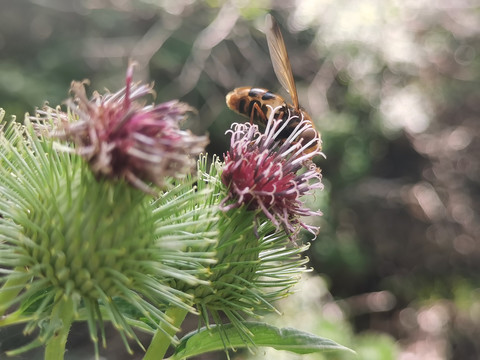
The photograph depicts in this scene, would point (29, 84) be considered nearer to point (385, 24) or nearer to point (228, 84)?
point (228, 84)

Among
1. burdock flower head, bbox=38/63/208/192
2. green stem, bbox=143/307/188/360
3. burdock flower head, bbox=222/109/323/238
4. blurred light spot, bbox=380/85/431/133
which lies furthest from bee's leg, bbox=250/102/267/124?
blurred light spot, bbox=380/85/431/133

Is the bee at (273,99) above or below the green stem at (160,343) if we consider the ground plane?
above

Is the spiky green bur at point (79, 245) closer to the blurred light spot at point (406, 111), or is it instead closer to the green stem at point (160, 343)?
the green stem at point (160, 343)

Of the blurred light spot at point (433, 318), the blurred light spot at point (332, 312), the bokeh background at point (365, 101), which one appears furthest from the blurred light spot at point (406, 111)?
the blurred light spot at point (332, 312)

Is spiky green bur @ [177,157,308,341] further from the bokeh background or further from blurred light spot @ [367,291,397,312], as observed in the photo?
blurred light spot @ [367,291,397,312]

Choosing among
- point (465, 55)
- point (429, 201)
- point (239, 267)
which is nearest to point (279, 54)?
point (239, 267)
